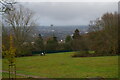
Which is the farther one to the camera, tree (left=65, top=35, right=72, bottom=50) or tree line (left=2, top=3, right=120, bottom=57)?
tree (left=65, top=35, right=72, bottom=50)

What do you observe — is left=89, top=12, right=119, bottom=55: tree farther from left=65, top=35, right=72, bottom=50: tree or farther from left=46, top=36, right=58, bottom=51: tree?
left=46, top=36, right=58, bottom=51: tree

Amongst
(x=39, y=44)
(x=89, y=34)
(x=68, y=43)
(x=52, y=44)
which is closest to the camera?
(x=89, y=34)

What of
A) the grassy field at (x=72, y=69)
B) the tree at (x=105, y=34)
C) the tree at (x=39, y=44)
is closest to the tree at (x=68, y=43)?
the tree at (x=39, y=44)

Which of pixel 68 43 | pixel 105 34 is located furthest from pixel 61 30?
pixel 105 34

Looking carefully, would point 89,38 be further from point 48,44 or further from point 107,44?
point 48,44

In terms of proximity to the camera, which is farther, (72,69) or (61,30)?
(61,30)

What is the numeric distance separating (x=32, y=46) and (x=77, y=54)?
36.8ft

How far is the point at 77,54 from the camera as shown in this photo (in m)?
43.7

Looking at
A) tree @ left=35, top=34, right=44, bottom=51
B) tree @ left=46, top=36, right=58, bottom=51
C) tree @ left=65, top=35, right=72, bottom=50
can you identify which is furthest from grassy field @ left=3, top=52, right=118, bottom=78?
tree @ left=65, top=35, right=72, bottom=50

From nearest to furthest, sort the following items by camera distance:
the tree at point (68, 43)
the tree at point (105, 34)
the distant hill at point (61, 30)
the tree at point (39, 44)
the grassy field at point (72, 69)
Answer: the grassy field at point (72, 69), the tree at point (105, 34), the tree at point (39, 44), the distant hill at point (61, 30), the tree at point (68, 43)

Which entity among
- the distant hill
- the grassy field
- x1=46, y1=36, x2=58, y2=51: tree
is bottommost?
the grassy field

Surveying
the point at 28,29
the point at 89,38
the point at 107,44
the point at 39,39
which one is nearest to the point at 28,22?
the point at 28,29

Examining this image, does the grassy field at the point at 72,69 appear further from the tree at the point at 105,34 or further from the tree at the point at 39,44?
the tree at the point at 39,44

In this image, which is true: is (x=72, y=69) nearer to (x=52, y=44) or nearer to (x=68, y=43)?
(x=52, y=44)
